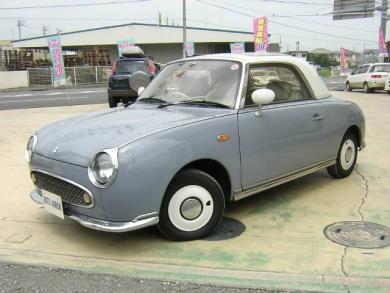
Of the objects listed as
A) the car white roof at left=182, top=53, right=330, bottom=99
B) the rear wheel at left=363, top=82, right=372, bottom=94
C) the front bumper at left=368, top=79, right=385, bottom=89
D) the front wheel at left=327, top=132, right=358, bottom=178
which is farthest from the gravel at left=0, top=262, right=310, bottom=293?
the rear wheel at left=363, top=82, right=372, bottom=94

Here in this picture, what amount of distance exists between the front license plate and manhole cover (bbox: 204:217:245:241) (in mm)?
1276

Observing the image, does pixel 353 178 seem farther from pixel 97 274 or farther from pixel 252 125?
pixel 97 274

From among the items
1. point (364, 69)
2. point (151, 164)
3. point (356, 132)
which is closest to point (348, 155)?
point (356, 132)

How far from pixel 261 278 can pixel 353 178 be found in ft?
10.2

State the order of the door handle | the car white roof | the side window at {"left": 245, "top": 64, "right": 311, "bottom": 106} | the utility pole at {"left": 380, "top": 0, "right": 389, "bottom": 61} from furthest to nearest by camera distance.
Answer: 1. the utility pole at {"left": 380, "top": 0, "right": 389, "bottom": 61}
2. the door handle
3. the car white roof
4. the side window at {"left": 245, "top": 64, "right": 311, "bottom": 106}

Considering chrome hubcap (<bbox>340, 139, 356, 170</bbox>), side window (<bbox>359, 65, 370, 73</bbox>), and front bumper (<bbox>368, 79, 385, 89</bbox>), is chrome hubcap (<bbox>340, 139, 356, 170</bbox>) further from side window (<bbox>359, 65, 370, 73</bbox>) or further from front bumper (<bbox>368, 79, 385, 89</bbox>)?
side window (<bbox>359, 65, 370, 73</bbox>)

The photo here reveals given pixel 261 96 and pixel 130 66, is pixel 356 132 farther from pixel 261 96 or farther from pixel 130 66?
pixel 130 66

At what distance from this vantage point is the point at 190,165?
4141 mm

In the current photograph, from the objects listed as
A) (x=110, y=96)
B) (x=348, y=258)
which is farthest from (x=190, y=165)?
(x=110, y=96)

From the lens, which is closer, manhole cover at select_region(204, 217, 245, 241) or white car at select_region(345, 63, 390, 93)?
manhole cover at select_region(204, 217, 245, 241)

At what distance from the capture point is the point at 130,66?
16062 mm

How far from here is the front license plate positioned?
13.0ft

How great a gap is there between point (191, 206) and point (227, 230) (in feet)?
1.88

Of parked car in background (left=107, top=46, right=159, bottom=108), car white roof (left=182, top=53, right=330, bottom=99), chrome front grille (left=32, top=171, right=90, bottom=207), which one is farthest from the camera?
parked car in background (left=107, top=46, right=159, bottom=108)
